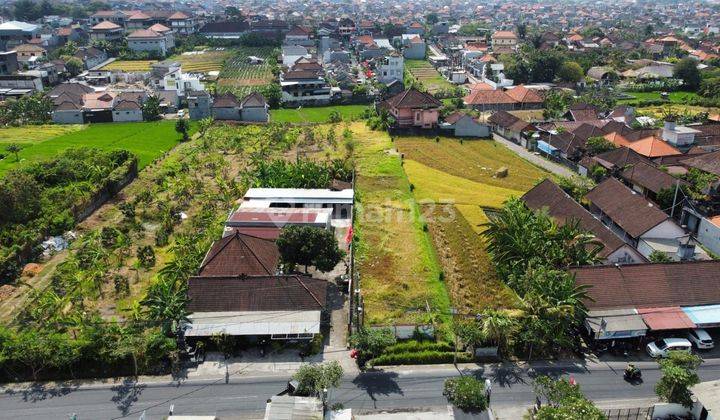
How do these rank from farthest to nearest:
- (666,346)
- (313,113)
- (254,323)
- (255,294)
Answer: (313,113), (255,294), (254,323), (666,346)

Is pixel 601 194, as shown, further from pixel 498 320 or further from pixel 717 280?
pixel 498 320

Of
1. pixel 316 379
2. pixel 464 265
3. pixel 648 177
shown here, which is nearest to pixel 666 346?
pixel 464 265

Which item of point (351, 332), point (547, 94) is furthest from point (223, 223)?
point (547, 94)

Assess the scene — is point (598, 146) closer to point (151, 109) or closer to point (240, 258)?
point (240, 258)

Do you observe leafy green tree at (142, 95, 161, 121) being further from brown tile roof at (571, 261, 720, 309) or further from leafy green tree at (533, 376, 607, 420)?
leafy green tree at (533, 376, 607, 420)

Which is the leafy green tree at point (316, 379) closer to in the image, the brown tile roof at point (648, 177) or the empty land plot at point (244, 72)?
the brown tile roof at point (648, 177)

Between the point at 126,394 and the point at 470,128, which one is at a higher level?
the point at 470,128
